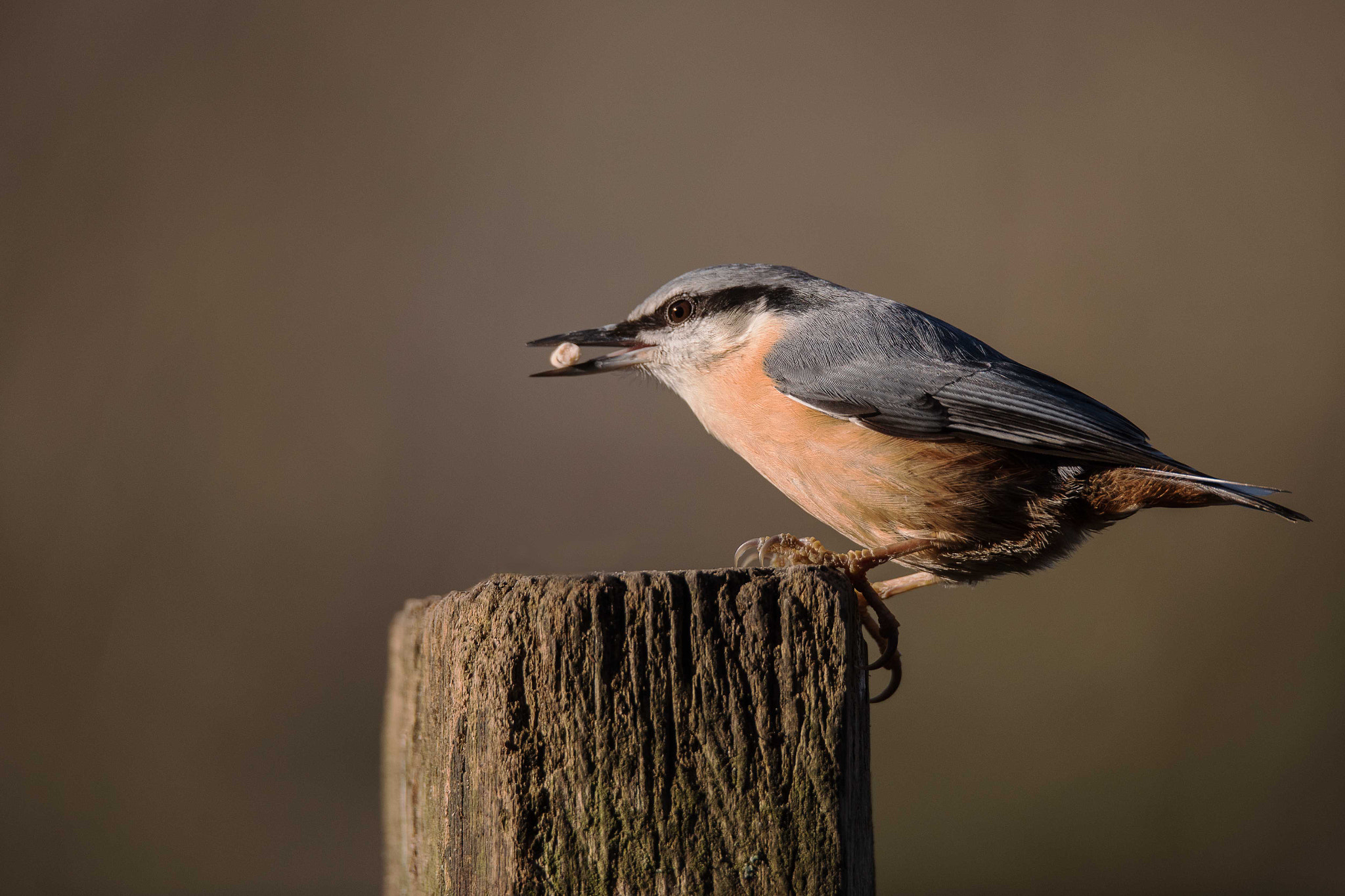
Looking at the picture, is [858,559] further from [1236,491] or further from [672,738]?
[672,738]

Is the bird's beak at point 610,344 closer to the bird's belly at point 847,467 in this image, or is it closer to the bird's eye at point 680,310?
the bird's eye at point 680,310

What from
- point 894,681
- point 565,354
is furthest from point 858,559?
point 565,354

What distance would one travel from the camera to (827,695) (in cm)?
134

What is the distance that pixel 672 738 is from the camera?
1329 mm

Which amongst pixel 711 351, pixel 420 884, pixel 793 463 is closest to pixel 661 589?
pixel 420 884

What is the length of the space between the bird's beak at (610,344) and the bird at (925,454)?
1.19ft

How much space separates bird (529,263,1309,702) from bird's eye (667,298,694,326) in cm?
33

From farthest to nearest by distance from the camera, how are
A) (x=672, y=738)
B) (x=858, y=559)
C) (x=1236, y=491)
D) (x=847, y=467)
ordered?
1. (x=847, y=467)
2. (x=858, y=559)
3. (x=1236, y=491)
4. (x=672, y=738)

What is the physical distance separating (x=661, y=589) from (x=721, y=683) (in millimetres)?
149

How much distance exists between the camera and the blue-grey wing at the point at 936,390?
2.58 m

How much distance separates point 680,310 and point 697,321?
0.08 m

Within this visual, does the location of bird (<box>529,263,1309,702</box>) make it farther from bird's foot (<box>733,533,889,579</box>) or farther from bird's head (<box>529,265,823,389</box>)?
bird's head (<box>529,265,823,389</box>)

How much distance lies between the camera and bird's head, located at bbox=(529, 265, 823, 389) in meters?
3.15

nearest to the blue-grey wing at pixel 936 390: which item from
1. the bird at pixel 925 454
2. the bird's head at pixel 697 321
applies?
the bird at pixel 925 454
